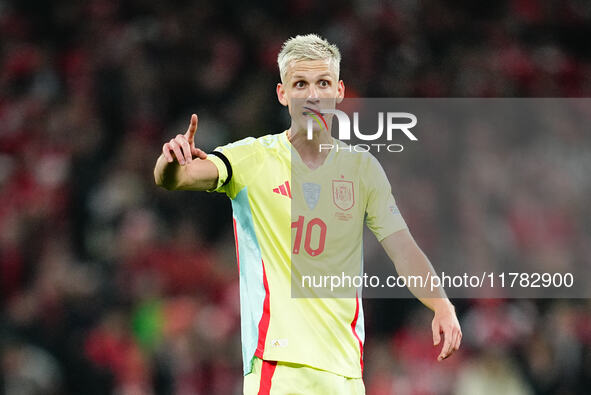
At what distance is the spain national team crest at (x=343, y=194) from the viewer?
4449 mm

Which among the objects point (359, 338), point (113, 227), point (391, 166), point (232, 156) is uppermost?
point (391, 166)

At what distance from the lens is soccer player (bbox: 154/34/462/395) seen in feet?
13.6

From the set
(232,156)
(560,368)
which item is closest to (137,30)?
(560,368)

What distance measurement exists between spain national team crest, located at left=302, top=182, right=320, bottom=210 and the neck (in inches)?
5.2

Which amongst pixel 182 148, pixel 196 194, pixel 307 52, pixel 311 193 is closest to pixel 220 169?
pixel 182 148

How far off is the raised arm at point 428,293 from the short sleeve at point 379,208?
1.6 inches

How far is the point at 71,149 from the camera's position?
938 cm

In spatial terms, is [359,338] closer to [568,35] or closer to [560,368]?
[560,368]

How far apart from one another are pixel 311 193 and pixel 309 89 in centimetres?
51

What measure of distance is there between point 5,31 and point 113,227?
367 centimetres

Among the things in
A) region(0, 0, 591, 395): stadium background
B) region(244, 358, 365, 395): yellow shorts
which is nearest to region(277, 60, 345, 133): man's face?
region(244, 358, 365, 395): yellow shorts

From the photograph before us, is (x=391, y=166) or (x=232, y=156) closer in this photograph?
(x=232, y=156)

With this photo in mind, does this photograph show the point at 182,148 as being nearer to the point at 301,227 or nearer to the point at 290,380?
the point at 301,227

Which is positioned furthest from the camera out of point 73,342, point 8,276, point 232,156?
point 8,276
